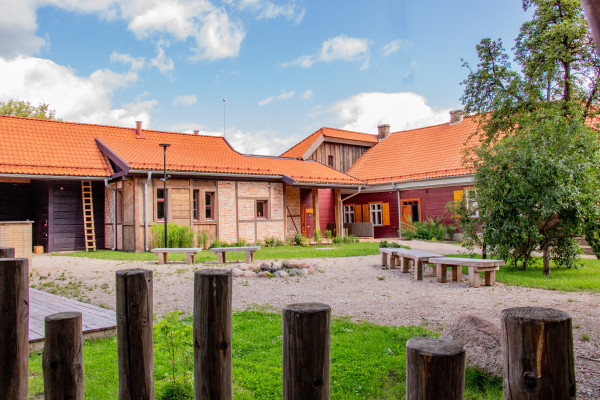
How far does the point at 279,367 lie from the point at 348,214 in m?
23.3

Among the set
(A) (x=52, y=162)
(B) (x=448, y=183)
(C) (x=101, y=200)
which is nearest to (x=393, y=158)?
(B) (x=448, y=183)

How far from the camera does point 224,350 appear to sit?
1.59 m

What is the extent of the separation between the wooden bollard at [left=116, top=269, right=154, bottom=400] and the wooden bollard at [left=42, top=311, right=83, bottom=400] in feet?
0.55

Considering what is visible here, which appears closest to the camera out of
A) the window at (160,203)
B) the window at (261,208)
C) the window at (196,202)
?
the window at (160,203)

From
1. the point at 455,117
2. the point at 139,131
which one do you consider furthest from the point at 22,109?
the point at 455,117

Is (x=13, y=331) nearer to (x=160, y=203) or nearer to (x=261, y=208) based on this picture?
(x=160, y=203)

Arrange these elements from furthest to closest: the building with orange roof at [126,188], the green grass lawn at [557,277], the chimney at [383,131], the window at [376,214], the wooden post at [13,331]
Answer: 1. the chimney at [383,131]
2. the window at [376,214]
3. the building with orange roof at [126,188]
4. the green grass lawn at [557,277]
5. the wooden post at [13,331]

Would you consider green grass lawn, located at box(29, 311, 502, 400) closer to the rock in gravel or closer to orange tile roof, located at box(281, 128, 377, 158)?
the rock in gravel

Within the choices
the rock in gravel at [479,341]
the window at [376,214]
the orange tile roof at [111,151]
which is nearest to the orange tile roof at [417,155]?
the window at [376,214]

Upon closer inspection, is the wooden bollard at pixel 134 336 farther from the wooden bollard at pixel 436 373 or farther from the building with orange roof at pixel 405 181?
the building with orange roof at pixel 405 181

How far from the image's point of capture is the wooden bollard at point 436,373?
1.19 m

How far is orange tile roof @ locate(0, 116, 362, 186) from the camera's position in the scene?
57.2 ft

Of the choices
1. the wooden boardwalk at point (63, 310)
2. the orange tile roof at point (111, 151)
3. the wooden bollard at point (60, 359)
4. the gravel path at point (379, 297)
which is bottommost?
the gravel path at point (379, 297)

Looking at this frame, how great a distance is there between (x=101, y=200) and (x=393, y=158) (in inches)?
624
